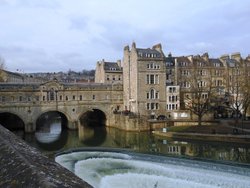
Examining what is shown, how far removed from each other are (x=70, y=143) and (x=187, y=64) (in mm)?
38305

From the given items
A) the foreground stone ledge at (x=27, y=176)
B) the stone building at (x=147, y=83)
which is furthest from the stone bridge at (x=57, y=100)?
the foreground stone ledge at (x=27, y=176)

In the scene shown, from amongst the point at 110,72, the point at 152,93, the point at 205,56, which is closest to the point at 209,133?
the point at 152,93

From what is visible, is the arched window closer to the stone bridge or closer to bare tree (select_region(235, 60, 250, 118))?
the stone bridge

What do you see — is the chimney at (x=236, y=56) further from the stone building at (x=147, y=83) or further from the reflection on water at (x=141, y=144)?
the reflection on water at (x=141, y=144)

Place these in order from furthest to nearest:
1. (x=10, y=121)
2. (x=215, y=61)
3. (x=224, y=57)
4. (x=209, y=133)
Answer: (x=224, y=57) → (x=215, y=61) → (x=10, y=121) → (x=209, y=133)

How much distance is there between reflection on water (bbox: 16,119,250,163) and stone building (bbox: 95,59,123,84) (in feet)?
80.6

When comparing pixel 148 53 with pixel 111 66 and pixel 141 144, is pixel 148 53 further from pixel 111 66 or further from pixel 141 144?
pixel 141 144

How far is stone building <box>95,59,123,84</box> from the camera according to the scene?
7806 centimetres

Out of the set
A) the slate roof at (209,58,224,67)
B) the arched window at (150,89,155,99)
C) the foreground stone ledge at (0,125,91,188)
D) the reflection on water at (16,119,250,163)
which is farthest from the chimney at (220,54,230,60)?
the foreground stone ledge at (0,125,91,188)

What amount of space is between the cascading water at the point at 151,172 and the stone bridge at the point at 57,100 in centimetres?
2718

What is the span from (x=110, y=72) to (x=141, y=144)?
40210 millimetres

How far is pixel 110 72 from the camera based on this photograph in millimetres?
78625

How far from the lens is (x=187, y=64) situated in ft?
235

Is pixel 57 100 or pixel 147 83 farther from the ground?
pixel 147 83
